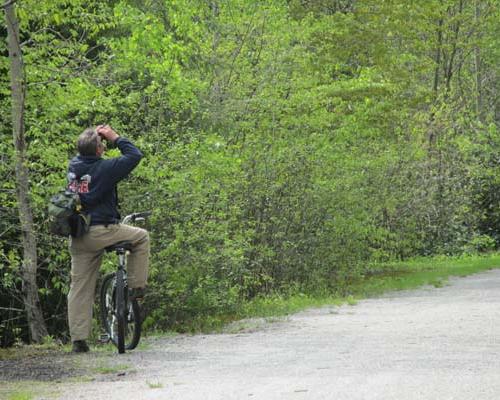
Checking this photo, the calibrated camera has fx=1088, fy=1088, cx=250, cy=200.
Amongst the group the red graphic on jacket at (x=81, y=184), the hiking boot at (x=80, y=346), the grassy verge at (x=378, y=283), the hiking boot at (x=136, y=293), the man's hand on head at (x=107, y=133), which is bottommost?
the grassy verge at (x=378, y=283)

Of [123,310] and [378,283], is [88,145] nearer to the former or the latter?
[123,310]

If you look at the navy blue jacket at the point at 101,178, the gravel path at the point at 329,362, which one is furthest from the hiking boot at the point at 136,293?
the navy blue jacket at the point at 101,178

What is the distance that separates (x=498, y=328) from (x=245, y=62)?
12291mm

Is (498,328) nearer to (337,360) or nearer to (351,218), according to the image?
(337,360)

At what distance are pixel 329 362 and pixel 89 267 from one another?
9.08 ft

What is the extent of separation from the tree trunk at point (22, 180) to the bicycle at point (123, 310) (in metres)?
2.27

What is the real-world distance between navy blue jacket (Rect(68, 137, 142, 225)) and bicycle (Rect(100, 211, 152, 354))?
0.75ft

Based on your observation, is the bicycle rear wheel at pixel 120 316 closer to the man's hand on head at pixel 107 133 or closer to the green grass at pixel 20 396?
the man's hand on head at pixel 107 133

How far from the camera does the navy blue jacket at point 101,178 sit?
33.4 ft

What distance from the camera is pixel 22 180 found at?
1252 cm

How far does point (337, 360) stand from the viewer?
29.7 ft

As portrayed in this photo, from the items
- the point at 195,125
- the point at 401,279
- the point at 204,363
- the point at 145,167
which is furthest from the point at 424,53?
the point at 204,363

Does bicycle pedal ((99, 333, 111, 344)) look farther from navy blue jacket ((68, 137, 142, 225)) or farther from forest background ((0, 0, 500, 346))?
forest background ((0, 0, 500, 346))

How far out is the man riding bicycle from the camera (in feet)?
33.5
